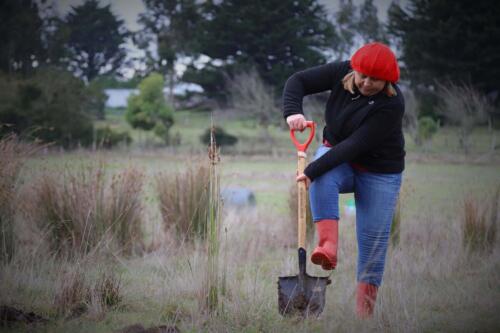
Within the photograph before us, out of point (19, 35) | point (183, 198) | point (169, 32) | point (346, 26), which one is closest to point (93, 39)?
point (169, 32)

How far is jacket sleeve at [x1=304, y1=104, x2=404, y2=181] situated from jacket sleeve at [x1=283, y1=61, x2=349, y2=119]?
36cm

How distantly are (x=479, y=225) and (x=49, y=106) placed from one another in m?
17.3

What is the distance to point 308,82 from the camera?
129 inches

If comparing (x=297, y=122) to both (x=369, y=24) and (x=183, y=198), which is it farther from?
(x=369, y=24)

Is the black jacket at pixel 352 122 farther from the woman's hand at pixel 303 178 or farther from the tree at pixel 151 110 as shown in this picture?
the tree at pixel 151 110

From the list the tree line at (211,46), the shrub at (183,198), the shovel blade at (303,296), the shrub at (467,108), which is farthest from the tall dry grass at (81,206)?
the shrub at (467,108)

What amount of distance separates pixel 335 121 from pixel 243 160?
55.8 feet

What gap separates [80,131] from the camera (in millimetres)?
20672

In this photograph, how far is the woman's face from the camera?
296 cm

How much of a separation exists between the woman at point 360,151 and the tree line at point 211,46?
11.3 m

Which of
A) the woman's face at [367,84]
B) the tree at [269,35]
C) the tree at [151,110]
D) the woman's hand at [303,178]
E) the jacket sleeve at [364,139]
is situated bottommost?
the woman's hand at [303,178]

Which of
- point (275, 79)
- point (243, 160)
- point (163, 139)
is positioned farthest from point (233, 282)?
point (275, 79)

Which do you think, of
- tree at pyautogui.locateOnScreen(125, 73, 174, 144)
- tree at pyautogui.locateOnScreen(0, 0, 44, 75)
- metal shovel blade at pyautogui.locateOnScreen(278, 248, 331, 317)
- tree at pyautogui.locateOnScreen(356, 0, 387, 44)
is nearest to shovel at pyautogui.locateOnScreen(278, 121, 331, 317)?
metal shovel blade at pyautogui.locateOnScreen(278, 248, 331, 317)

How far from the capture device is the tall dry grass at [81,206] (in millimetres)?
4902
